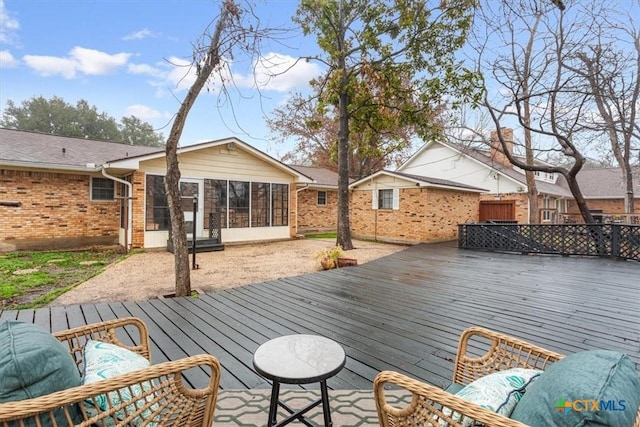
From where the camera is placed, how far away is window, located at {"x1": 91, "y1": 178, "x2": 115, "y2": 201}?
9867 mm

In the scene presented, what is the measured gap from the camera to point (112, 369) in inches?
55.0

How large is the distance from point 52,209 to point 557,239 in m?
14.8

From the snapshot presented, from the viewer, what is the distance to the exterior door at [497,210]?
14.8 meters

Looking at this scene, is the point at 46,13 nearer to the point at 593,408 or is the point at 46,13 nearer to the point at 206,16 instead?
the point at 206,16

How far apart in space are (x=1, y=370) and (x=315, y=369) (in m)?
1.25

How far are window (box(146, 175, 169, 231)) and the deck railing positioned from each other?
31.4ft

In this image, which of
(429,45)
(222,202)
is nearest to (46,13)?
(222,202)

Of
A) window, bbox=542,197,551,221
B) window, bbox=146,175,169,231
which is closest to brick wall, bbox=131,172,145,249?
window, bbox=146,175,169,231

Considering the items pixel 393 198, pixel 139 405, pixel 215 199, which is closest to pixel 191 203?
pixel 215 199

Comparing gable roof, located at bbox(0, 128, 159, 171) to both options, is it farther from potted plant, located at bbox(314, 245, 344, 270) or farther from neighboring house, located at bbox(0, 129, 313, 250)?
potted plant, located at bbox(314, 245, 344, 270)

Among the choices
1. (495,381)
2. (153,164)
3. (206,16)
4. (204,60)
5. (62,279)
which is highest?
(206,16)

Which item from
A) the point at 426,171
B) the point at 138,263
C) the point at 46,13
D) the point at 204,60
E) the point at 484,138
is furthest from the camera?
the point at 426,171

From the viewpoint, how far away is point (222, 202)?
10.8 meters

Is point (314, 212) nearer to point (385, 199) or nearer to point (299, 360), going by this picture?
point (385, 199)
